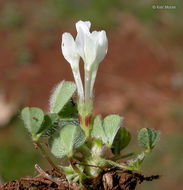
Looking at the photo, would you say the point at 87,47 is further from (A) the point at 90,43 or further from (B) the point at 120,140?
(B) the point at 120,140

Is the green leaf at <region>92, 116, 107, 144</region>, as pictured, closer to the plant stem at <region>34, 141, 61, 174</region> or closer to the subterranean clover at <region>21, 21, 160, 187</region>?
the subterranean clover at <region>21, 21, 160, 187</region>

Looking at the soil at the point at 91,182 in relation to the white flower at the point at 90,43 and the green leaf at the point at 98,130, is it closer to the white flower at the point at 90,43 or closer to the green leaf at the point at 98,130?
the green leaf at the point at 98,130

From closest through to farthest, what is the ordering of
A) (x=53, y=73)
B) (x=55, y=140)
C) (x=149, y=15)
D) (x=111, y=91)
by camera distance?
(x=55, y=140) → (x=111, y=91) → (x=53, y=73) → (x=149, y=15)

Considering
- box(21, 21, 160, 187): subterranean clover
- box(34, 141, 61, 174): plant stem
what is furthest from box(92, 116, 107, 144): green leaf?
box(34, 141, 61, 174): plant stem

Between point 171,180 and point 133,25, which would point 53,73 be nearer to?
point 133,25

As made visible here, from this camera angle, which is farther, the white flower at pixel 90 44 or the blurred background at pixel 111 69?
the blurred background at pixel 111 69

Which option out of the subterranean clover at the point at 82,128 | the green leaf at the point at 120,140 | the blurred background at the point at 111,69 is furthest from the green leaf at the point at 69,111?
the blurred background at the point at 111,69

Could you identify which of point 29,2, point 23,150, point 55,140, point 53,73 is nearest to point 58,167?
point 55,140
